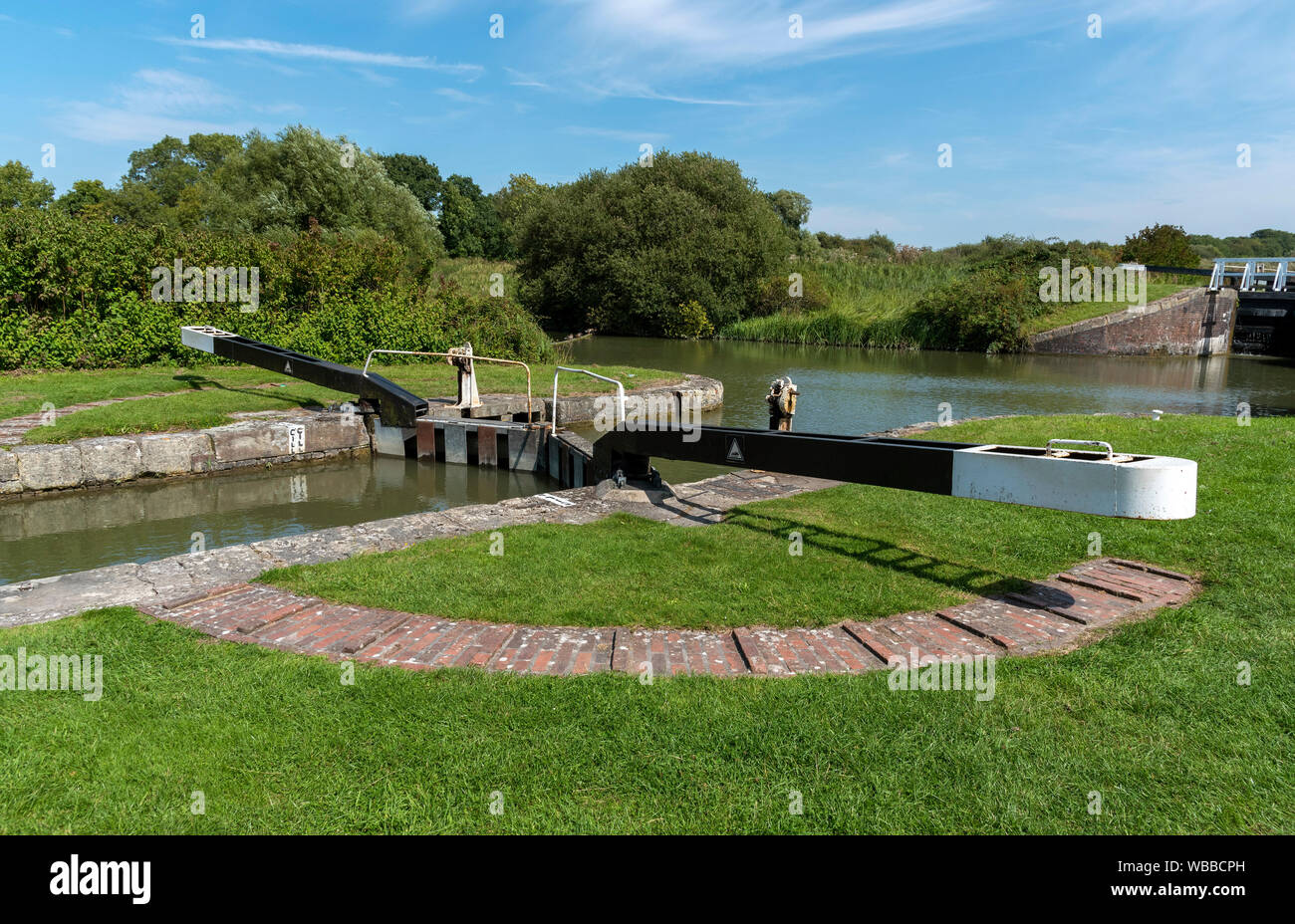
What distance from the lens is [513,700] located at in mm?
3943

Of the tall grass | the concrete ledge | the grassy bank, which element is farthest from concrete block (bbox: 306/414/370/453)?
the tall grass

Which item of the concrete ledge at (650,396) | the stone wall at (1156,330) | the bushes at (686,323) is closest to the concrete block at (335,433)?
the concrete ledge at (650,396)

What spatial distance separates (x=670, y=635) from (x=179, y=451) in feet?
32.3

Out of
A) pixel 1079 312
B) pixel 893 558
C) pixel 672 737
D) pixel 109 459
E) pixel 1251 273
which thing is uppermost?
pixel 1251 273

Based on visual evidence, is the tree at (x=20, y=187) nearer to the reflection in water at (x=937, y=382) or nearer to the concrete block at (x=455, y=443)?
the reflection in water at (x=937, y=382)

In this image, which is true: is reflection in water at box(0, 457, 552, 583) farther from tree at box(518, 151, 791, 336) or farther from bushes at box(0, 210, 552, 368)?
tree at box(518, 151, 791, 336)

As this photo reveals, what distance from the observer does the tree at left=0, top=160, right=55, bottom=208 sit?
55.4m

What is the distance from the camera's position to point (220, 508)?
34.2ft

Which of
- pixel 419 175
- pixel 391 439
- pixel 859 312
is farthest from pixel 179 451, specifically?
pixel 419 175

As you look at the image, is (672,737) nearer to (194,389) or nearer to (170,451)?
(170,451)

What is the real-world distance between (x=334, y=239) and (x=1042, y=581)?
23142 millimetres

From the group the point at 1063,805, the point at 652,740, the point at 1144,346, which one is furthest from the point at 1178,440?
the point at 1144,346

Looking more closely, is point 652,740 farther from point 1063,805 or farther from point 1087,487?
point 1087,487

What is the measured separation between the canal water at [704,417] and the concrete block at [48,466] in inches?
8.6
